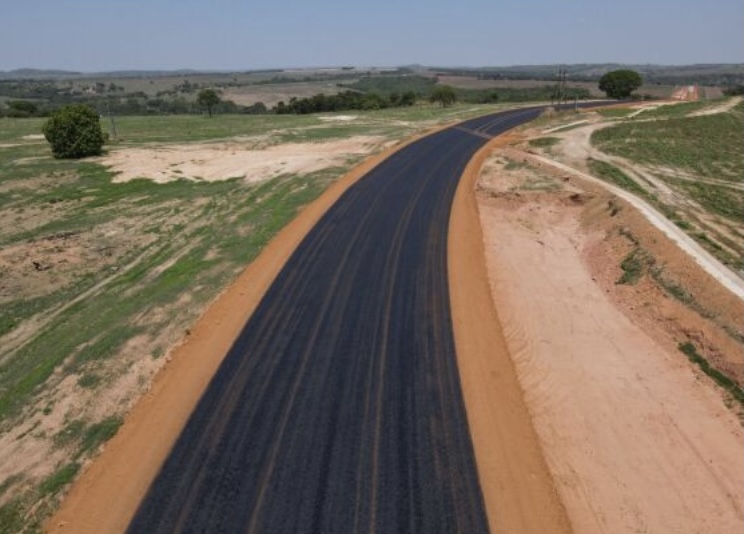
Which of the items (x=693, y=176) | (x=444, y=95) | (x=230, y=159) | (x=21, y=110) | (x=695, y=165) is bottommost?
(x=21, y=110)

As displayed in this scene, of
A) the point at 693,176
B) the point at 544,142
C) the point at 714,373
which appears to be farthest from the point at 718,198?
the point at 714,373

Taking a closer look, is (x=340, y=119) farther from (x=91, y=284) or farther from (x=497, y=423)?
(x=497, y=423)

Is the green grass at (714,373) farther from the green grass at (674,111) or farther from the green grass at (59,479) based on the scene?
the green grass at (674,111)

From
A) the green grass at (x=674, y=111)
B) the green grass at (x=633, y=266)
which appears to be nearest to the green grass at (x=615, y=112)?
the green grass at (x=674, y=111)

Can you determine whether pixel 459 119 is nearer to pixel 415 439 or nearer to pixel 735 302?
pixel 735 302

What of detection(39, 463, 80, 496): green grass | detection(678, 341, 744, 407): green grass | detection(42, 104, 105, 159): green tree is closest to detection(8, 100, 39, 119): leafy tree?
detection(42, 104, 105, 159): green tree

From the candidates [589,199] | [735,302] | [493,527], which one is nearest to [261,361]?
[493,527]
